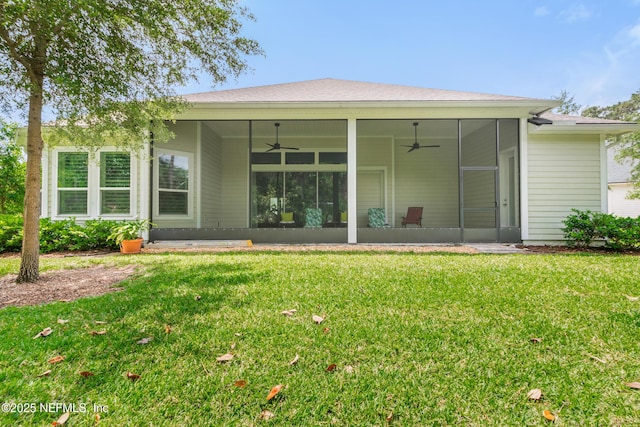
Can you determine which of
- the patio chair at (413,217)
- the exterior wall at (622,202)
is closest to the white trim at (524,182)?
the patio chair at (413,217)

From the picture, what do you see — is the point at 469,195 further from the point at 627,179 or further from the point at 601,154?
the point at 627,179

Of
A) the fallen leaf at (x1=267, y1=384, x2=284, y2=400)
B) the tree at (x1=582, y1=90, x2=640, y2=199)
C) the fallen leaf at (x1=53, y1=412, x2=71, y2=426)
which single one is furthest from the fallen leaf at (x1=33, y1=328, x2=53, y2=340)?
the tree at (x1=582, y1=90, x2=640, y2=199)

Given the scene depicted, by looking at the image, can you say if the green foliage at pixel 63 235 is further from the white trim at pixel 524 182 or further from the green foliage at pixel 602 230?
the green foliage at pixel 602 230

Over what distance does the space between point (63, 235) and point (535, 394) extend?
849 cm

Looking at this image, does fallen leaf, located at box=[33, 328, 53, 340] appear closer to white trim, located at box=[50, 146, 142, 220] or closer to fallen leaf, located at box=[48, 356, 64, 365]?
fallen leaf, located at box=[48, 356, 64, 365]

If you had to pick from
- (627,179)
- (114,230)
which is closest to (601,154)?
(114,230)

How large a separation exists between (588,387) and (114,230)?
7.86 meters

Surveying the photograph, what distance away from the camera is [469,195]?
1081 centimetres

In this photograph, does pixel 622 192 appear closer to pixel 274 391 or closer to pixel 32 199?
pixel 274 391

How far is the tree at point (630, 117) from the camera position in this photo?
1503cm

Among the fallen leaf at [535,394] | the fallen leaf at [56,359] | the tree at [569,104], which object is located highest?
the tree at [569,104]

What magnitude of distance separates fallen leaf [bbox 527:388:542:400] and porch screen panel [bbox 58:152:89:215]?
924cm

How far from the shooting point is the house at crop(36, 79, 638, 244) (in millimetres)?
7531

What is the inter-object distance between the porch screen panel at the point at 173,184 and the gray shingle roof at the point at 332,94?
5.78ft
